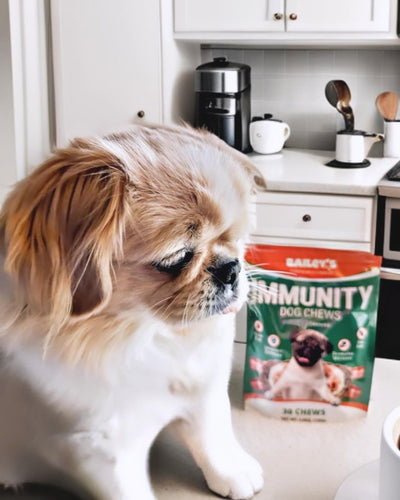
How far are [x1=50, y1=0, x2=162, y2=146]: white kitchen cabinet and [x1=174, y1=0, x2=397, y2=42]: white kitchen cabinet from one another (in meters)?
0.14

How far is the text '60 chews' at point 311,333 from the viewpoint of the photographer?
0.57 meters

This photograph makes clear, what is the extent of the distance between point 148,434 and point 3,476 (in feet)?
0.31

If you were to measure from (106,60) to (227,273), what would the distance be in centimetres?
243

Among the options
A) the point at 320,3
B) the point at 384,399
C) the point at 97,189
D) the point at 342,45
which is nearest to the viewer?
the point at 97,189

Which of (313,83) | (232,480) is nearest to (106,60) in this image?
(313,83)

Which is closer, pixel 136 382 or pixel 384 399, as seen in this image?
pixel 136 382

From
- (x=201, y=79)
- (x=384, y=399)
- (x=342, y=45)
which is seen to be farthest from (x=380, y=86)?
(x=384, y=399)

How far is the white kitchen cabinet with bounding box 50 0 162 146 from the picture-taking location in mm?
2646

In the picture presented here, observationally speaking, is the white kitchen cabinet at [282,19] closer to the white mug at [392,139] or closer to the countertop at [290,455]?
the white mug at [392,139]

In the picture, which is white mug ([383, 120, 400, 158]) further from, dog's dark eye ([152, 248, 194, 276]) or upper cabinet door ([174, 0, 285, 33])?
dog's dark eye ([152, 248, 194, 276])

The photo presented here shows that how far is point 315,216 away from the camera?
2381mm

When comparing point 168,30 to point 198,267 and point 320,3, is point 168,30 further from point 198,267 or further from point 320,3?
point 198,267

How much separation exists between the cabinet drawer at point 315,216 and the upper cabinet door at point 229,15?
67 cm

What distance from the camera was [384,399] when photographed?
26.7 inches
